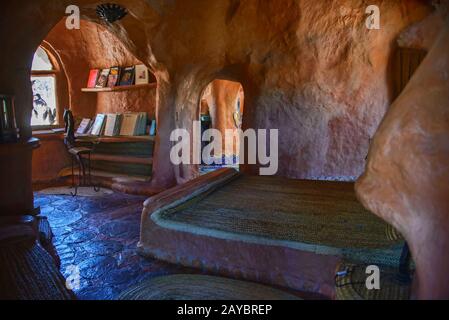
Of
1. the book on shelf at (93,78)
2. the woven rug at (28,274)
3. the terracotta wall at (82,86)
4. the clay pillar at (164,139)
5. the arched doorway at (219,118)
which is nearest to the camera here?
the woven rug at (28,274)

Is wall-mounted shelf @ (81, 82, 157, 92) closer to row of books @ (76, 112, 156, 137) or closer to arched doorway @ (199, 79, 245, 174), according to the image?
row of books @ (76, 112, 156, 137)

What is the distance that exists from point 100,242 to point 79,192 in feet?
8.00

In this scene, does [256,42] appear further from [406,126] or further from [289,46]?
[406,126]

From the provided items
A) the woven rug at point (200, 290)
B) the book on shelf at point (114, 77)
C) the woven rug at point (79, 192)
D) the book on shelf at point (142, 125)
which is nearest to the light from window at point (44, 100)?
the book on shelf at point (114, 77)

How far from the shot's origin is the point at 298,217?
2557 millimetres

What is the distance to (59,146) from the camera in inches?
241

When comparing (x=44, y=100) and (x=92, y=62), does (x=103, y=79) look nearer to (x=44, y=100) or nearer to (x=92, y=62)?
(x=92, y=62)

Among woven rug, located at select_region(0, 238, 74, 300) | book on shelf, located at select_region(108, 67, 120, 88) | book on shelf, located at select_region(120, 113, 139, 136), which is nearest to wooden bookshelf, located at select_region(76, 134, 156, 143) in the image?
book on shelf, located at select_region(120, 113, 139, 136)

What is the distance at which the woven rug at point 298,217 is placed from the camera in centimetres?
204

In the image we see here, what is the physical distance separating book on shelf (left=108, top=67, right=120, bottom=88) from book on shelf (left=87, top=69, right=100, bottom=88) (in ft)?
Answer: 1.16

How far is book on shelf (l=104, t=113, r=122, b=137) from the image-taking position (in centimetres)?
616

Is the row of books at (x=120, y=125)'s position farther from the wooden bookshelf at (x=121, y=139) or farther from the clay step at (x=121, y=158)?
the clay step at (x=121, y=158)

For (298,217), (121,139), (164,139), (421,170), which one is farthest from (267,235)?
(121,139)

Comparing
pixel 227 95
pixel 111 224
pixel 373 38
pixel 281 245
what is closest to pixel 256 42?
pixel 373 38
